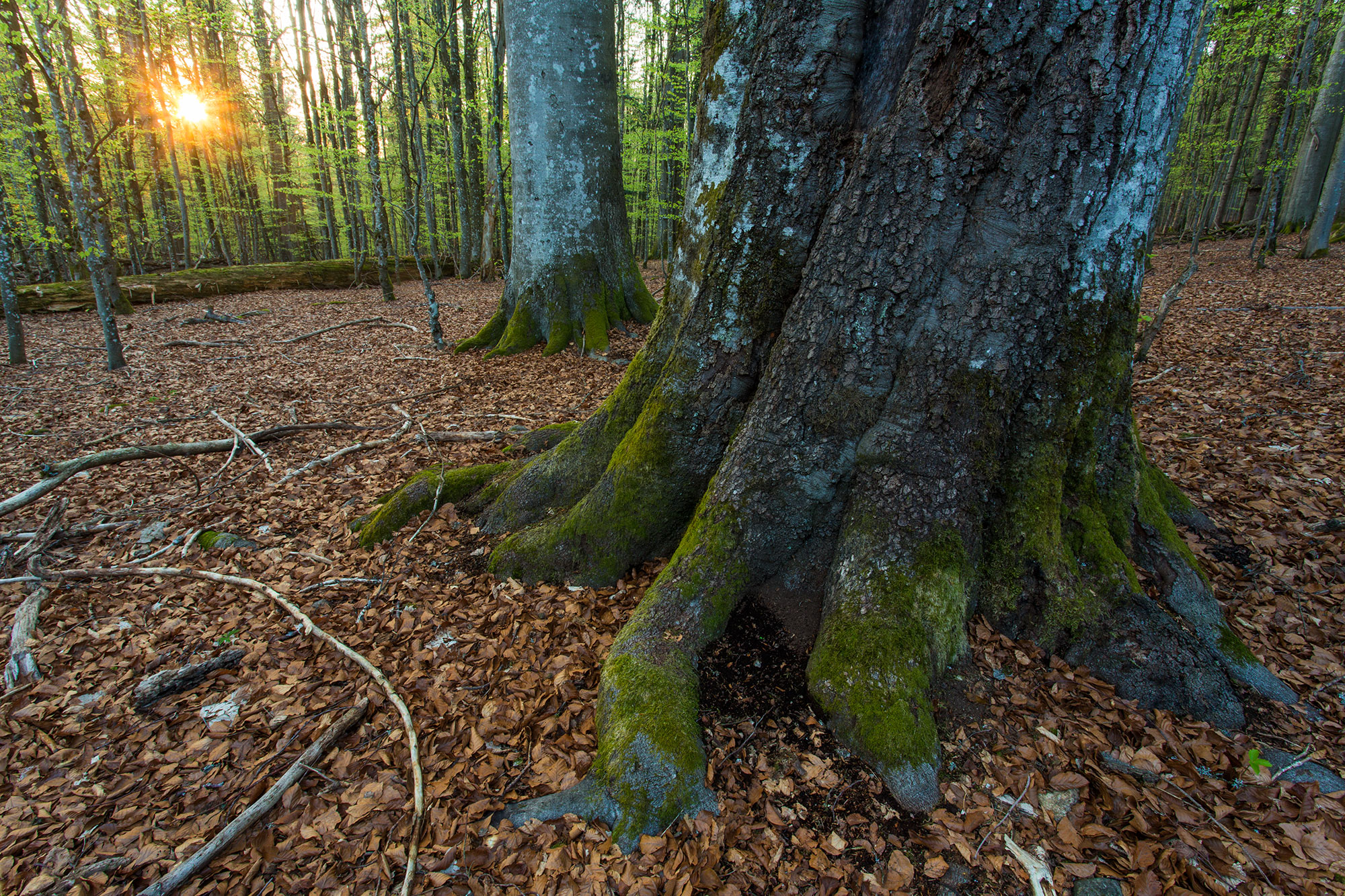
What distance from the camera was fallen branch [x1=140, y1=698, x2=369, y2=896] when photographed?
6.30 feet

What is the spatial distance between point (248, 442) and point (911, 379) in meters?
6.17

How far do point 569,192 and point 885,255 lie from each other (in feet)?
22.2

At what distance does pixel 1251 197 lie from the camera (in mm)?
18047

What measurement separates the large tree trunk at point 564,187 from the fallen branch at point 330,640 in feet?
16.8

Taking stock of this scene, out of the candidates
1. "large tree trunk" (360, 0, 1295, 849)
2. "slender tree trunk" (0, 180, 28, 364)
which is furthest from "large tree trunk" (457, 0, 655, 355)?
"slender tree trunk" (0, 180, 28, 364)

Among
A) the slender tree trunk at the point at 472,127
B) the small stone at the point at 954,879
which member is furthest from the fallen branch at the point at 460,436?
the slender tree trunk at the point at 472,127

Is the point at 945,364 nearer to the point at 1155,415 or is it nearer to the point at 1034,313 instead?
the point at 1034,313

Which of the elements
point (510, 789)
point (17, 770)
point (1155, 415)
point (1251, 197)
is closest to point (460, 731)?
point (510, 789)

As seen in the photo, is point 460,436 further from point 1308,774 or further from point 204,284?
point 204,284

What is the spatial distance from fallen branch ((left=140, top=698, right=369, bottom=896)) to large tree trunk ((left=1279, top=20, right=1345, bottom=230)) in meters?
21.6

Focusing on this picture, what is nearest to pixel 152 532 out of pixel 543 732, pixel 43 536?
pixel 43 536

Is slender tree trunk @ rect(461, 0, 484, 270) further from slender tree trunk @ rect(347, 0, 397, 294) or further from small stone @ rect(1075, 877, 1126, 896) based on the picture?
small stone @ rect(1075, 877, 1126, 896)

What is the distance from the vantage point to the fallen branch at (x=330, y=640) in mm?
2047

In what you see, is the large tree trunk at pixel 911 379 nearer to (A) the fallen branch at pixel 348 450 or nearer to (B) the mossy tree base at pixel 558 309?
(A) the fallen branch at pixel 348 450
